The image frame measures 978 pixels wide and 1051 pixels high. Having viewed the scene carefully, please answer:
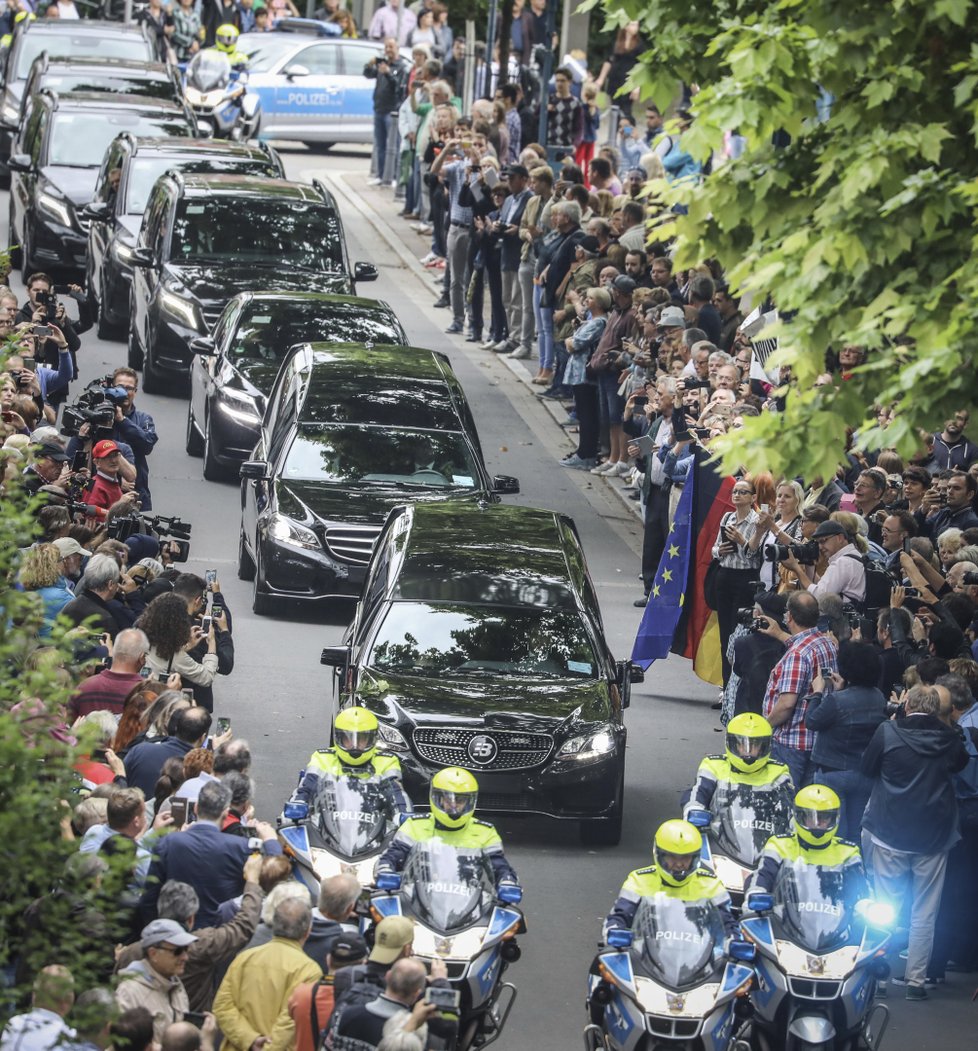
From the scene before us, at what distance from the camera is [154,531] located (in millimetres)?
15734

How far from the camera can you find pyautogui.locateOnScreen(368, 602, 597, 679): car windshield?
1399 centimetres

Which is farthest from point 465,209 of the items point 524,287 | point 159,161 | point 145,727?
point 145,727

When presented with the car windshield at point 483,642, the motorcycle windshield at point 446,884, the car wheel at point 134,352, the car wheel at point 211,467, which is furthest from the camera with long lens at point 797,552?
the car wheel at point 134,352

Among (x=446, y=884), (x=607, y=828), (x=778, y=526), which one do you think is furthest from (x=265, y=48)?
(x=446, y=884)

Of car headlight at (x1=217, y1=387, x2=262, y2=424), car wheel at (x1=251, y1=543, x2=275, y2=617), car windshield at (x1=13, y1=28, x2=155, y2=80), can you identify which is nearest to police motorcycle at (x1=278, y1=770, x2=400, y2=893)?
car wheel at (x1=251, y1=543, x2=275, y2=617)

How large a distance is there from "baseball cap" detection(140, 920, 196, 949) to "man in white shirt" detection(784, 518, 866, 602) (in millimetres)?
6666

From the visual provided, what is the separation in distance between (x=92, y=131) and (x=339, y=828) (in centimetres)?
1957

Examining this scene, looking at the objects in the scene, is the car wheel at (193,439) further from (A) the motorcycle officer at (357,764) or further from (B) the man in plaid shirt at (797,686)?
(A) the motorcycle officer at (357,764)

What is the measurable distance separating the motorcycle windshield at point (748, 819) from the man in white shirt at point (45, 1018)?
200 inches

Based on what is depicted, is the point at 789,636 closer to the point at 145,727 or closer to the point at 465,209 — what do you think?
the point at 145,727

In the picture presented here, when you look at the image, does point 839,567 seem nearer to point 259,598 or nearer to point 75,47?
point 259,598

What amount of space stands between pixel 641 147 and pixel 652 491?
1367 cm

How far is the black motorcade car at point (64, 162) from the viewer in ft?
93.4

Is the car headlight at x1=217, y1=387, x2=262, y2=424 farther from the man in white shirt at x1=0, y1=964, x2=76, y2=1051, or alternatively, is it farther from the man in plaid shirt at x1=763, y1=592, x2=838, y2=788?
the man in white shirt at x1=0, y1=964, x2=76, y2=1051
